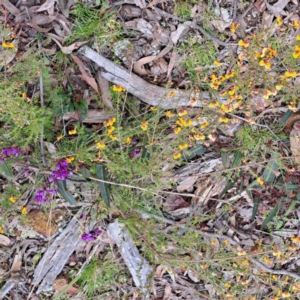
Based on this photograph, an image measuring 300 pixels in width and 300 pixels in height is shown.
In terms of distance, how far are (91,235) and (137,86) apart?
0.98m

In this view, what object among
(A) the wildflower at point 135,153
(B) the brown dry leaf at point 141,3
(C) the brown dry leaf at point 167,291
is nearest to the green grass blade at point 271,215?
(C) the brown dry leaf at point 167,291

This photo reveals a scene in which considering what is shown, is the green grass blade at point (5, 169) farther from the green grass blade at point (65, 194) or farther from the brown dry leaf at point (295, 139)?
the brown dry leaf at point (295, 139)

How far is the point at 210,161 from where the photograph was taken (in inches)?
100

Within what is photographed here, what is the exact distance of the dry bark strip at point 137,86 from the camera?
7.72 ft

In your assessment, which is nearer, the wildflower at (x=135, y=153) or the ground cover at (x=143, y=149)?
the ground cover at (x=143, y=149)

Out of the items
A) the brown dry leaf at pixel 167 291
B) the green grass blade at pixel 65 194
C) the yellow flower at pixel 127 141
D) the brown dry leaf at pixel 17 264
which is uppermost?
the yellow flower at pixel 127 141

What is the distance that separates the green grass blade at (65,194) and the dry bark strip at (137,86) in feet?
2.35

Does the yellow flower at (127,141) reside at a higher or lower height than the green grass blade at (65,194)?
higher

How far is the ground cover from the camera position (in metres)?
A: 2.22

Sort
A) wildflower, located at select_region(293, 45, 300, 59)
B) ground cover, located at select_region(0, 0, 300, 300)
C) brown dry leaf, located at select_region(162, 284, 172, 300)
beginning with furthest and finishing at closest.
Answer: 1. brown dry leaf, located at select_region(162, 284, 172, 300)
2. ground cover, located at select_region(0, 0, 300, 300)
3. wildflower, located at select_region(293, 45, 300, 59)

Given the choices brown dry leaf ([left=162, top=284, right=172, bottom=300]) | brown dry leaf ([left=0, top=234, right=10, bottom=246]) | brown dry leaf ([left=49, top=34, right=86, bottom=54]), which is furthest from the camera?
brown dry leaf ([left=162, top=284, right=172, bottom=300])

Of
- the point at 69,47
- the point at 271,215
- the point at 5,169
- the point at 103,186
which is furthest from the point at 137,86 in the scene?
the point at 271,215

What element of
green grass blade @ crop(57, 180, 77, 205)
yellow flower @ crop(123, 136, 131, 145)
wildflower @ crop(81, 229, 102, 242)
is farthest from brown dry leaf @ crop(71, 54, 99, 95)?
wildflower @ crop(81, 229, 102, 242)

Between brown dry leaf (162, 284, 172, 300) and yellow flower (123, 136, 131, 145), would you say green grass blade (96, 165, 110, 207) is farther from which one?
brown dry leaf (162, 284, 172, 300)
